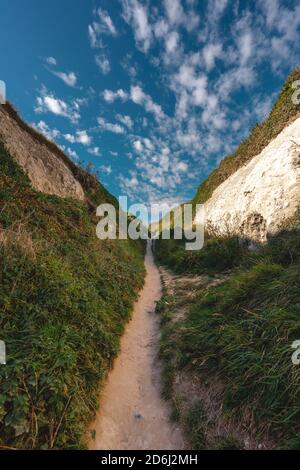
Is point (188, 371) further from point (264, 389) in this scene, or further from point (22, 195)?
point (22, 195)

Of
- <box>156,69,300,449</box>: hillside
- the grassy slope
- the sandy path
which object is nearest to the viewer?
the grassy slope

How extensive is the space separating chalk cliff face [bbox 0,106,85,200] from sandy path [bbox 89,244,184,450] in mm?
10373

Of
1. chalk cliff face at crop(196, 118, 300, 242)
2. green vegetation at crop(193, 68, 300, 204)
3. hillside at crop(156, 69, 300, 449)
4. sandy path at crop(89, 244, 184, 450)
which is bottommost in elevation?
sandy path at crop(89, 244, 184, 450)

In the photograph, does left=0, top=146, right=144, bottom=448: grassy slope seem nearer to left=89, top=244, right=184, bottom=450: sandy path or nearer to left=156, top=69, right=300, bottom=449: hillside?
left=89, top=244, right=184, bottom=450: sandy path

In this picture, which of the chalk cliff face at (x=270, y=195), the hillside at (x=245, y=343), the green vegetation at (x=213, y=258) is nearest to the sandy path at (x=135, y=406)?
the hillside at (x=245, y=343)

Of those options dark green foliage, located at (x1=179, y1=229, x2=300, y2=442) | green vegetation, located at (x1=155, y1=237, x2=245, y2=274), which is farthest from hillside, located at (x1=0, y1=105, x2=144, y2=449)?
green vegetation, located at (x1=155, y1=237, x2=245, y2=274)

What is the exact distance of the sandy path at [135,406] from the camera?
13.9ft

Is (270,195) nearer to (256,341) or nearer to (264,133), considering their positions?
(264,133)

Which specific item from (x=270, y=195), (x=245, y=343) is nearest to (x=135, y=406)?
(x=245, y=343)

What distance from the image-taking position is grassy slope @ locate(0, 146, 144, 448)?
3787 mm

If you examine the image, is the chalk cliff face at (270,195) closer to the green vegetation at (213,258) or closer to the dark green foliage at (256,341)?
the green vegetation at (213,258)

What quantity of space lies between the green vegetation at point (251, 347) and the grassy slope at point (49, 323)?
1753mm

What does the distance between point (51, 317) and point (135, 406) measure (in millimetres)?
2483
